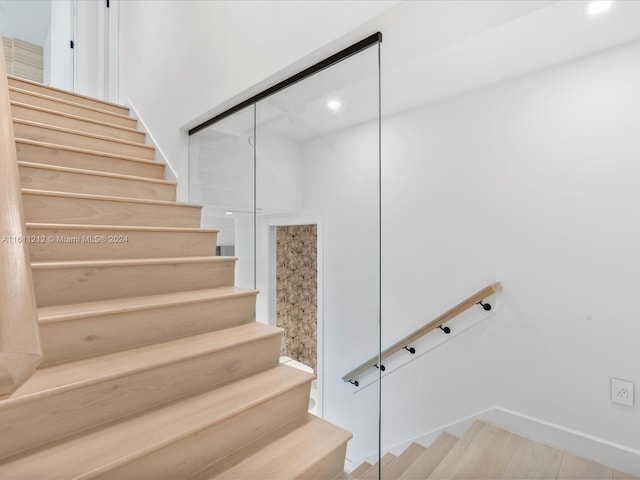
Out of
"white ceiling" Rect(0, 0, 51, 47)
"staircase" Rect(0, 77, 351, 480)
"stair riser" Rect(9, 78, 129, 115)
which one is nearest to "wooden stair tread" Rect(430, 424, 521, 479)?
"staircase" Rect(0, 77, 351, 480)

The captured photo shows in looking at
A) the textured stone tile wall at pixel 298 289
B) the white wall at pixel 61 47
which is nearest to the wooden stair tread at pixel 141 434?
the textured stone tile wall at pixel 298 289

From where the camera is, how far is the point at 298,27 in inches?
65.6

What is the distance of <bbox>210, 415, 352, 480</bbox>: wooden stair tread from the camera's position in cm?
119

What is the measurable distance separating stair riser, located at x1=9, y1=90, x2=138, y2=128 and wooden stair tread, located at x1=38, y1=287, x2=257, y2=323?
1.82 meters

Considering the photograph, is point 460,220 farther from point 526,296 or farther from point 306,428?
point 306,428

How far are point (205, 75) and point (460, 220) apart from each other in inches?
82.9

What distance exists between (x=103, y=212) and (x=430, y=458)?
259 cm

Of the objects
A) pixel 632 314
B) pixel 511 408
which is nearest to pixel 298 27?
pixel 632 314

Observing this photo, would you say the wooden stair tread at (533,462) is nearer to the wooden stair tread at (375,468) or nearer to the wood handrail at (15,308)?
the wooden stair tread at (375,468)

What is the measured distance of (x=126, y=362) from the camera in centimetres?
127

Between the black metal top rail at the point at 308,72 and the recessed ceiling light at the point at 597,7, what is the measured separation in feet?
3.39

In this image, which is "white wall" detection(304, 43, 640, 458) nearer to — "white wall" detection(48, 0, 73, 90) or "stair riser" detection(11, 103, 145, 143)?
"stair riser" detection(11, 103, 145, 143)

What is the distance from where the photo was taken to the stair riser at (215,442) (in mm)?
1051

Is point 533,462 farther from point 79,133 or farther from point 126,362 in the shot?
point 79,133
